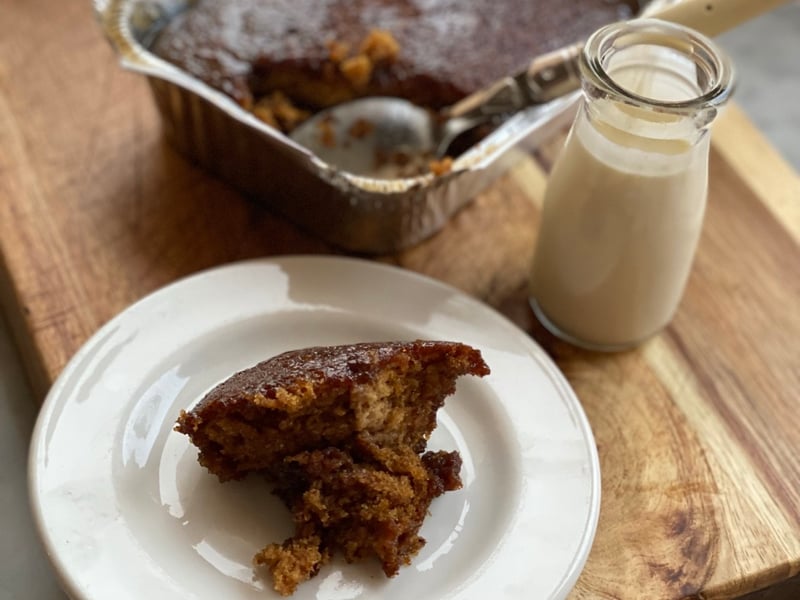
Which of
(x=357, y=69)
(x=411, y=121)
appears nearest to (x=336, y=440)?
(x=411, y=121)

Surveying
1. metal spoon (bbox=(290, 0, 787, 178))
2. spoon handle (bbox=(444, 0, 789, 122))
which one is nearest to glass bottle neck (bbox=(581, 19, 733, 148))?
spoon handle (bbox=(444, 0, 789, 122))

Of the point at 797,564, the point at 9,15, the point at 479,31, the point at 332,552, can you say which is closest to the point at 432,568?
the point at 332,552

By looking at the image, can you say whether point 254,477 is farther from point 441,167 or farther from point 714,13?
point 714,13

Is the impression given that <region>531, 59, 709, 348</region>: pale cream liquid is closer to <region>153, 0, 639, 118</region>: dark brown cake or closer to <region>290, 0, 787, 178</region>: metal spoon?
<region>290, 0, 787, 178</region>: metal spoon

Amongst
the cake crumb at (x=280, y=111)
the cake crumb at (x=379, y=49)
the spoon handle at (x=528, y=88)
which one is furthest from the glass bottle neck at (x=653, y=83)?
the cake crumb at (x=280, y=111)

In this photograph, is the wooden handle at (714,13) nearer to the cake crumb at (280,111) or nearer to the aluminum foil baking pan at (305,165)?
the aluminum foil baking pan at (305,165)

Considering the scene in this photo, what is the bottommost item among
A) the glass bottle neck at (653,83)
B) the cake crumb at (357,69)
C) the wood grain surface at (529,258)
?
the wood grain surface at (529,258)

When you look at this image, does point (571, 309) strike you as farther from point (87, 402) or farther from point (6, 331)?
point (6, 331)
